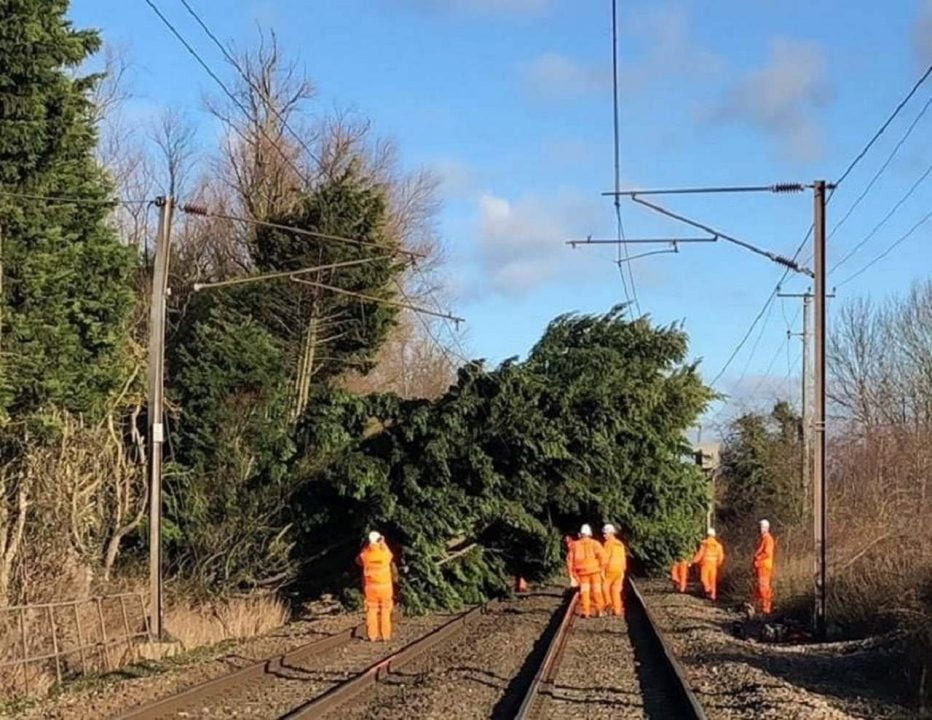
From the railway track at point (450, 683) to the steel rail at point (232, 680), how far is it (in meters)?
0.02

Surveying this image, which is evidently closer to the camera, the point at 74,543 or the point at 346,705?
the point at 346,705

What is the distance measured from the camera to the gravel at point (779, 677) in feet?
45.7

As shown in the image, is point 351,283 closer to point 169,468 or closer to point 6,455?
point 169,468

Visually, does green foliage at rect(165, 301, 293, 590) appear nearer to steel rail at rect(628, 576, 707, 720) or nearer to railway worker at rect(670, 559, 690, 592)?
steel rail at rect(628, 576, 707, 720)

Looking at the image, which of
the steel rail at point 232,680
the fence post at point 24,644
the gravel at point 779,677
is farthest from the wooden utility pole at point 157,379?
the gravel at point 779,677

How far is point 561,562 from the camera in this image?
31906 mm

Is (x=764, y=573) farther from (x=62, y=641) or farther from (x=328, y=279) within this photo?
(x=328, y=279)

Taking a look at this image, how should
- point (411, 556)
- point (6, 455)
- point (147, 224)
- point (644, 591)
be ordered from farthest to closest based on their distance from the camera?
1. point (147, 224)
2. point (644, 591)
3. point (411, 556)
4. point (6, 455)

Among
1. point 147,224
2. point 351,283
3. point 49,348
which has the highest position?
point 147,224

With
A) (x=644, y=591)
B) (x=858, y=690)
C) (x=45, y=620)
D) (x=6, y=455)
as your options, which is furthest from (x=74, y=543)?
(x=644, y=591)

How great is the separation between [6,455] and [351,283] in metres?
16.3

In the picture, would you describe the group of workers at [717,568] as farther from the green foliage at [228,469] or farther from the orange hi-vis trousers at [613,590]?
the green foliage at [228,469]

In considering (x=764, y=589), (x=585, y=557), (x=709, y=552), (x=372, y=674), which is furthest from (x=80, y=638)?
(x=709, y=552)

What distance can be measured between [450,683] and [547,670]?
167cm
